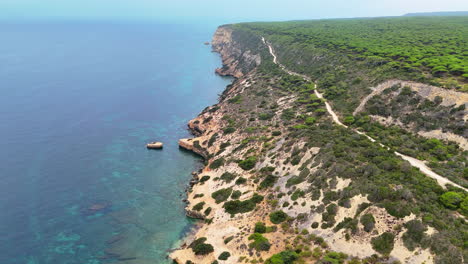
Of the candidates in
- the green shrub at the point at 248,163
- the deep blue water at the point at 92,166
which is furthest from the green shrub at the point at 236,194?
the deep blue water at the point at 92,166

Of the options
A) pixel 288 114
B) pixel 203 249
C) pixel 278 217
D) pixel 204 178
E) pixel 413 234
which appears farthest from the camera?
pixel 288 114

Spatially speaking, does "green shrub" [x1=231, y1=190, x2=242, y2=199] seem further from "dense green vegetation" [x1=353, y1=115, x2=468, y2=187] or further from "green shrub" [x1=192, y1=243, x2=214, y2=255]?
"dense green vegetation" [x1=353, y1=115, x2=468, y2=187]

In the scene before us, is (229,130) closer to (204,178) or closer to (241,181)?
(204,178)

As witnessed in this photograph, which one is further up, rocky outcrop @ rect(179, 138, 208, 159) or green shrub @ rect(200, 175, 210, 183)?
rocky outcrop @ rect(179, 138, 208, 159)

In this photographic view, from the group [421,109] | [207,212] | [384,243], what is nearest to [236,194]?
[207,212]

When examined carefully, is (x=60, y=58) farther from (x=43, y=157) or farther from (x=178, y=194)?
(x=178, y=194)

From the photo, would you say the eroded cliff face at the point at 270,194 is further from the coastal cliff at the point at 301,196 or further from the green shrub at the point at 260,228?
the green shrub at the point at 260,228

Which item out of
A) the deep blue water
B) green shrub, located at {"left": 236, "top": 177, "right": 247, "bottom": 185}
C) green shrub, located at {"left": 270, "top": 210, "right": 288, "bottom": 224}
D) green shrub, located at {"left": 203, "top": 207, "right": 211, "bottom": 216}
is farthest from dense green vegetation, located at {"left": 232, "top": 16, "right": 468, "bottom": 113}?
the deep blue water
